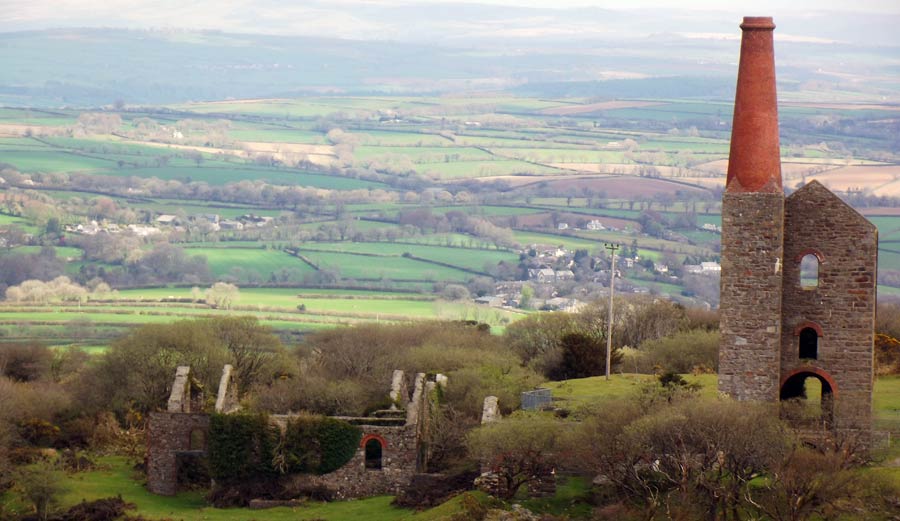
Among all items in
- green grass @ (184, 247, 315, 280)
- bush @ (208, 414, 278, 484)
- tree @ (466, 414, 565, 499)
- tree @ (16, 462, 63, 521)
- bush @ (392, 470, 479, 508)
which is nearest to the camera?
tree @ (466, 414, 565, 499)

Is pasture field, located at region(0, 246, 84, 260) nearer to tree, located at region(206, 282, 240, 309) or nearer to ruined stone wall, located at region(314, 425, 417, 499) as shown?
tree, located at region(206, 282, 240, 309)

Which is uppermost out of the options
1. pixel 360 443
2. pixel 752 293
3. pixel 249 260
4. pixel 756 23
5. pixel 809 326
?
pixel 756 23

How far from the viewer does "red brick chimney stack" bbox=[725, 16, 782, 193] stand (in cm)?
4700

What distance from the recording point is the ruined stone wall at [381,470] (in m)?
50.7

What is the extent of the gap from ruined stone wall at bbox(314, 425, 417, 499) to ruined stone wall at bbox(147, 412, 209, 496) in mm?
4333

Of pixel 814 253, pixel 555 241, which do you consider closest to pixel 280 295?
pixel 555 241

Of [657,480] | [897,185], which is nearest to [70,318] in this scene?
[657,480]

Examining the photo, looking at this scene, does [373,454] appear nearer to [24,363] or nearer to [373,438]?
[373,438]

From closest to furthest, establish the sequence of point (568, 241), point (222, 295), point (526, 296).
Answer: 1. point (222, 295)
2. point (526, 296)
3. point (568, 241)

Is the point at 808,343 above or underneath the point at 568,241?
above

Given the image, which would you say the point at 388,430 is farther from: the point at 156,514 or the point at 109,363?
the point at 109,363

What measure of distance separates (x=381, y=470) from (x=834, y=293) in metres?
13.8

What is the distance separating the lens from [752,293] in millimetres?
46875

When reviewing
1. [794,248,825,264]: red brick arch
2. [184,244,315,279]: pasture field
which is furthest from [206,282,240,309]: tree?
[794,248,825,264]: red brick arch
